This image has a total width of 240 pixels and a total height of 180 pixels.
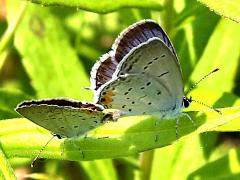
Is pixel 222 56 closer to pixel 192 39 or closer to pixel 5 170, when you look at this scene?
pixel 192 39

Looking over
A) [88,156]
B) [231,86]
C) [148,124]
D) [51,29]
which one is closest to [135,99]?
[148,124]

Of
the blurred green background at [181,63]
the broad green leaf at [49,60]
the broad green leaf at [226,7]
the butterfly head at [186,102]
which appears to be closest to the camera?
the broad green leaf at [226,7]

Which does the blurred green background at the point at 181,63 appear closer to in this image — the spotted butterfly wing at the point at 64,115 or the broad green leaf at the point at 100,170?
the broad green leaf at the point at 100,170

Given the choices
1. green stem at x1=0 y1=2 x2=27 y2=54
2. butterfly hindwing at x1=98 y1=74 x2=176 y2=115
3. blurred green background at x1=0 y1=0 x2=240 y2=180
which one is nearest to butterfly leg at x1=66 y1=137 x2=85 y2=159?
butterfly hindwing at x1=98 y1=74 x2=176 y2=115

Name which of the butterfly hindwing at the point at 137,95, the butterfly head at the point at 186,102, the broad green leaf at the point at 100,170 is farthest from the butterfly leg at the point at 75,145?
the broad green leaf at the point at 100,170

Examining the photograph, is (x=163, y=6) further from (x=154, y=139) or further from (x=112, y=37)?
(x=112, y=37)

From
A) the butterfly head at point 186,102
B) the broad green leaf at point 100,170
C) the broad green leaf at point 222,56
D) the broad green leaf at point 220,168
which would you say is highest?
the broad green leaf at point 222,56
